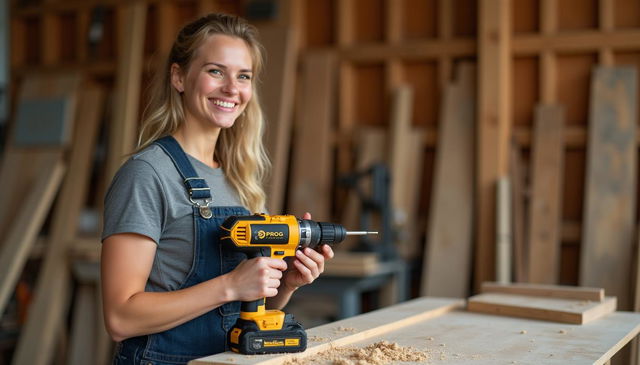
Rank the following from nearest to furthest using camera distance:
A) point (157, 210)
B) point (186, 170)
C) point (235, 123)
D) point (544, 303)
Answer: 1. point (157, 210)
2. point (186, 170)
3. point (235, 123)
4. point (544, 303)

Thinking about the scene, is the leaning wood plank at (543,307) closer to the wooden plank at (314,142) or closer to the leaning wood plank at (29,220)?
the wooden plank at (314,142)

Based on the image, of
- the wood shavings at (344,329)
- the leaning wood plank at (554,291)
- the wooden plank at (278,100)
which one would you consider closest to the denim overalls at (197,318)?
the wood shavings at (344,329)

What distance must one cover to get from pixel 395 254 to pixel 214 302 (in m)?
3.09

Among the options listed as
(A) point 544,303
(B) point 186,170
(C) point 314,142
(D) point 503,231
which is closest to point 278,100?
(C) point 314,142

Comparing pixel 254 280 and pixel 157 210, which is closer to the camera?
pixel 254 280

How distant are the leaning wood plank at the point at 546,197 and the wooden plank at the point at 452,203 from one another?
1.39ft

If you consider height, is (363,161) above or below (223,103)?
above

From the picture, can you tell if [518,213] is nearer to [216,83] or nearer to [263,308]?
[216,83]

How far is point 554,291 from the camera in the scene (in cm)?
299

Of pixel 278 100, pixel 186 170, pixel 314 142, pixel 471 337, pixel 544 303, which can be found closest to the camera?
pixel 186 170

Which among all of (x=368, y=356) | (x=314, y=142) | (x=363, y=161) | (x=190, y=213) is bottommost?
(x=368, y=356)

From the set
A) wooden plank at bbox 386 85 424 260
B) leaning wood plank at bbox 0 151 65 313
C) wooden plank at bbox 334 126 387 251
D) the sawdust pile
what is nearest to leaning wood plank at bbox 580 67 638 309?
wooden plank at bbox 386 85 424 260

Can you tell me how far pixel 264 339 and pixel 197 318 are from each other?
0.29 meters

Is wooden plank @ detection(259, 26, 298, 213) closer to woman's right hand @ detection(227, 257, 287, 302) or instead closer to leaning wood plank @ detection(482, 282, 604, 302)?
leaning wood plank @ detection(482, 282, 604, 302)
